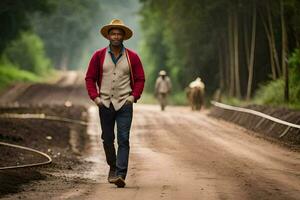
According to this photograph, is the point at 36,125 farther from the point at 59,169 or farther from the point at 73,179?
the point at 73,179

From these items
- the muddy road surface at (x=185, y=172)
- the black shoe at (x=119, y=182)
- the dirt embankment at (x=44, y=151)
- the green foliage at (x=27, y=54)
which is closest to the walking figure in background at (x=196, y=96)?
the dirt embankment at (x=44, y=151)

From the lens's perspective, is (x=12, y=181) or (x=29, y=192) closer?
(x=29, y=192)

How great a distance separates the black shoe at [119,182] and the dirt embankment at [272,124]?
25.1ft

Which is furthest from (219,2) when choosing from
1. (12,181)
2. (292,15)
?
(12,181)

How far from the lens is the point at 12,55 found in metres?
85.9

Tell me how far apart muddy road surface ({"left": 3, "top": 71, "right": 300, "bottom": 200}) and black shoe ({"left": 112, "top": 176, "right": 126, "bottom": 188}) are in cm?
7

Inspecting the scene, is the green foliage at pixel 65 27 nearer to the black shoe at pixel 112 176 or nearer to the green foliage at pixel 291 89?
the green foliage at pixel 291 89

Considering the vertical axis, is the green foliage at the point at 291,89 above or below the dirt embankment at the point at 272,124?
above

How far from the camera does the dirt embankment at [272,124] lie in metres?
18.9

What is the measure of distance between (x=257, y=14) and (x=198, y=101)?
17.6 feet

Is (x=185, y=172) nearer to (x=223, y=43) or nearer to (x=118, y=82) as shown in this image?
(x=118, y=82)

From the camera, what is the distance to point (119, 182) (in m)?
10.6

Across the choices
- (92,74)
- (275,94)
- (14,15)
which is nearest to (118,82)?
(92,74)

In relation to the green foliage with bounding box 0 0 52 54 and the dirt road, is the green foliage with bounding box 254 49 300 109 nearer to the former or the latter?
the dirt road
